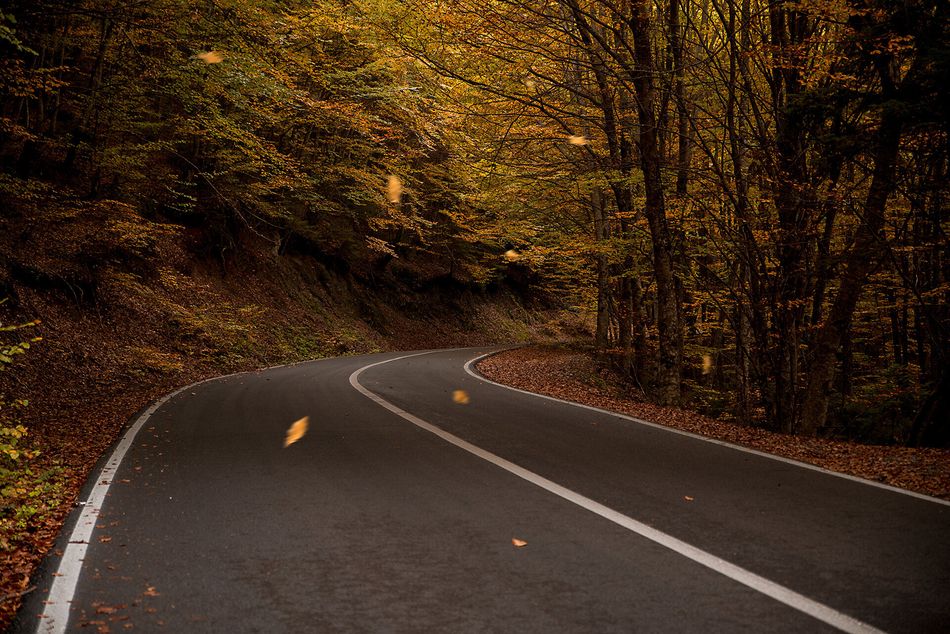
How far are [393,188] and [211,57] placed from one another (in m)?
14.3

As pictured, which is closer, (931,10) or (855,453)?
(855,453)

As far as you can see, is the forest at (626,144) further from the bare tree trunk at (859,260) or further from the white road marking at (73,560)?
the white road marking at (73,560)

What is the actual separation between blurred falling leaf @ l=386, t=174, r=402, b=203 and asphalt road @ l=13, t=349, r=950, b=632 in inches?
771

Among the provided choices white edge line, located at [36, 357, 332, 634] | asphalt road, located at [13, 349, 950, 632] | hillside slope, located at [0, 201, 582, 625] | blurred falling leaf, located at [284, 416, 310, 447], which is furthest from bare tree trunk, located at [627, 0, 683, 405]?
hillside slope, located at [0, 201, 582, 625]

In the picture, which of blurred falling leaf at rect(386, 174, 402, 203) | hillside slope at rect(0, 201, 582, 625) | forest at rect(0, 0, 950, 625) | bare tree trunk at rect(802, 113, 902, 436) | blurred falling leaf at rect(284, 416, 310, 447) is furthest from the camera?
blurred falling leaf at rect(386, 174, 402, 203)

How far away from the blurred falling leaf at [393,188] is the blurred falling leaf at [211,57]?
13650mm

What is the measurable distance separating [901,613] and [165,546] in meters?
4.40

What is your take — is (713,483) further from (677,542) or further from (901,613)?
(901,613)

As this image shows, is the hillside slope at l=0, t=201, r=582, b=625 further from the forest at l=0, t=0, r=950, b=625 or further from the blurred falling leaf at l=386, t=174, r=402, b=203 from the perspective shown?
the blurred falling leaf at l=386, t=174, r=402, b=203

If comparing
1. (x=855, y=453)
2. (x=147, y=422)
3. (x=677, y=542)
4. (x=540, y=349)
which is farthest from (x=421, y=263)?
(x=677, y=542)

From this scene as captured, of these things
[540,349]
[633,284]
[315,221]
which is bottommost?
[540,349]

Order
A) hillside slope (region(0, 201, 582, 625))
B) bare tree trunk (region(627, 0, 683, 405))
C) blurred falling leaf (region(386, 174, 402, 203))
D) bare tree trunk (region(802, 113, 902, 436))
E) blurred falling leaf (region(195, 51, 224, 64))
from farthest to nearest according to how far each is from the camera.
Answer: blurred falling leaf (region(386, 174, 402, 203))
bare tree trunk (region(627, 0, 683, 405))
blurred falling leaf (region(195, 51, 224, 64))
bare tree trunk (region(802, 113, 902, 436))
hillside slope (region(0, 201, 582, 625))

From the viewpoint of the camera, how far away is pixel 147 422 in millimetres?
9125

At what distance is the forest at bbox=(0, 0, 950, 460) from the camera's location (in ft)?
32.0
